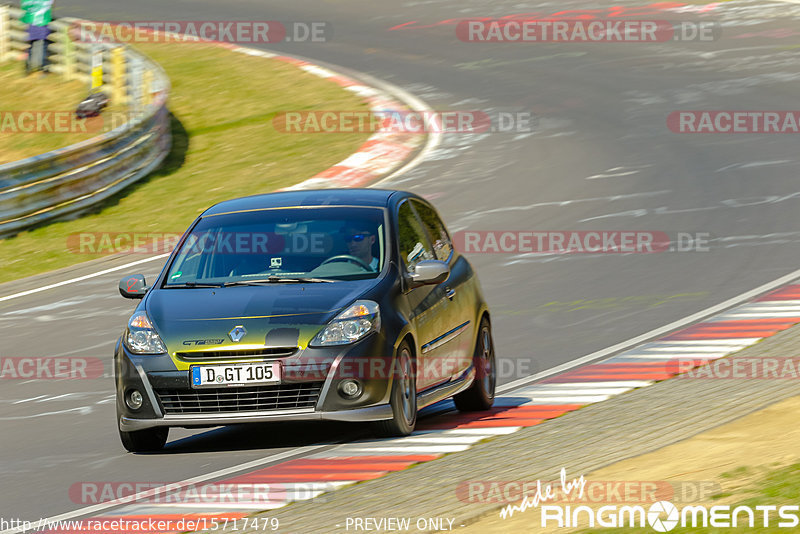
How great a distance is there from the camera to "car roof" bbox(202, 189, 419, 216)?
9.30 meters

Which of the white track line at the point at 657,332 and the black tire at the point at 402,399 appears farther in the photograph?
the white track line at the point at 657,332

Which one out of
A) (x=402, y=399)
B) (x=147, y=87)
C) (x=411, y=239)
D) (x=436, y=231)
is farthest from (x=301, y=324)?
(x=147, y=87)

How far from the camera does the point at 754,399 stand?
8.73 m

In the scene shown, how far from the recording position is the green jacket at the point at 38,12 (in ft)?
93.1

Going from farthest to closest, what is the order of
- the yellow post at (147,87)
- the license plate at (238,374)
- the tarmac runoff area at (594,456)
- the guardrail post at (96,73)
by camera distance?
the guardrail post at (96,73), the yellow post at (147,87), the license plate at (238,374), the tarmac runoff area at (594,456)

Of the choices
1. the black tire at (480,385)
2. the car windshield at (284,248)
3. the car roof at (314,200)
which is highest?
the car roof at (314,200)

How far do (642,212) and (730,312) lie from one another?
187 inches

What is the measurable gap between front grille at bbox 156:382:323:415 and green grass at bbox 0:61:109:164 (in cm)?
1546

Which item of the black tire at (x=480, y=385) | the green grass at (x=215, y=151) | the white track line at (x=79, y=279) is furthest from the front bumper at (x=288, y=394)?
the green grass at (x=215, y=151)

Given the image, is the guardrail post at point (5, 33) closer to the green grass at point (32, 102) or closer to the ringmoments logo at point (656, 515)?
the green grass at point (32, 102)

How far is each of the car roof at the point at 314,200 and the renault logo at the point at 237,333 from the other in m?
1.45

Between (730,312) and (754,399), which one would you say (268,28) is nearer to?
(730,312)

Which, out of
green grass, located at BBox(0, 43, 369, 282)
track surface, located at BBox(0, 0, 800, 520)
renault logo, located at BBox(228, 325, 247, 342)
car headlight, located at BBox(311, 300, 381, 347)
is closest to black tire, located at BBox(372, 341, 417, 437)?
car headlight, located at BBox(311, 300, 381, 347)

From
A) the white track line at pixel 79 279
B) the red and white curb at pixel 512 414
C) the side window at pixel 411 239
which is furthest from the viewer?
the white track line at pixel 79 279
